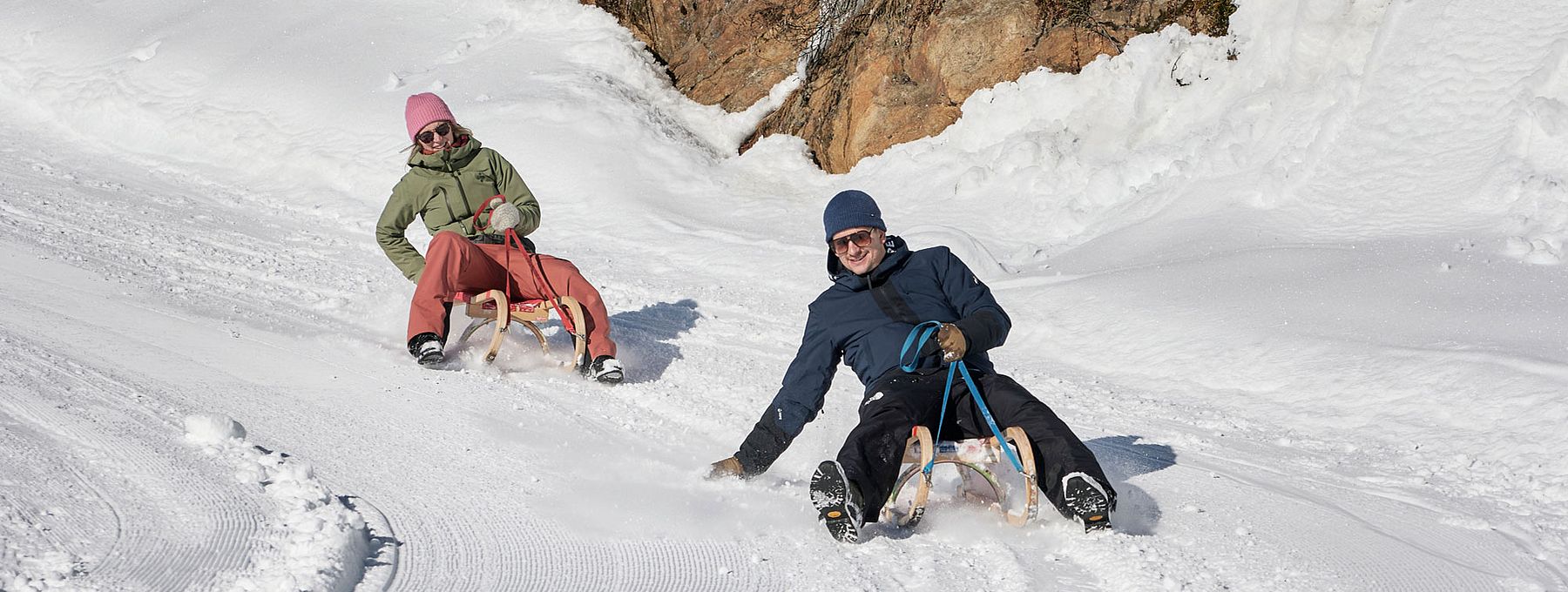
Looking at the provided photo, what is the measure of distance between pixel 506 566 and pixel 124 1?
48.3 feet

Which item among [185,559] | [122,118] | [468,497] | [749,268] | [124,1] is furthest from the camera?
[124,1]

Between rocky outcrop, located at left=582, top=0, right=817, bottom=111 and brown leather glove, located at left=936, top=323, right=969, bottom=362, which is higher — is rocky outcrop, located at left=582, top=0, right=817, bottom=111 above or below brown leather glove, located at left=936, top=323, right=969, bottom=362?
above

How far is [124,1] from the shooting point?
15.5m

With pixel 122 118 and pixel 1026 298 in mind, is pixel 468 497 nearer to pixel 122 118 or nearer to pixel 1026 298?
pixel 1026 298

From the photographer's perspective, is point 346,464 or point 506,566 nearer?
point 506,566

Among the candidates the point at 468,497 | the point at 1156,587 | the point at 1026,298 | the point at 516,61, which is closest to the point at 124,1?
the point at 516,61

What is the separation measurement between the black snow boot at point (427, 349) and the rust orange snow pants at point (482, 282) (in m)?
0.04

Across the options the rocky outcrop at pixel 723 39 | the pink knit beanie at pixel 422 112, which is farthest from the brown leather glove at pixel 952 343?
the rocky outcrop at pixel 723 39

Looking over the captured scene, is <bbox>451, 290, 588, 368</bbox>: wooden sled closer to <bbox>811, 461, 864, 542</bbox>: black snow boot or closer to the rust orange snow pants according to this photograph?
the rust orange snow pants

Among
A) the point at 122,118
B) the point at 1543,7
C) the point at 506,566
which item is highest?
the point at 1543,7

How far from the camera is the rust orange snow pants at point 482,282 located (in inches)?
219

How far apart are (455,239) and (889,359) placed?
2.49m

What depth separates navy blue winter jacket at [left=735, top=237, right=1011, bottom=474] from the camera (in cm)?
399

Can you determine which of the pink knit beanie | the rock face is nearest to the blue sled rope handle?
the pink knit beanie
